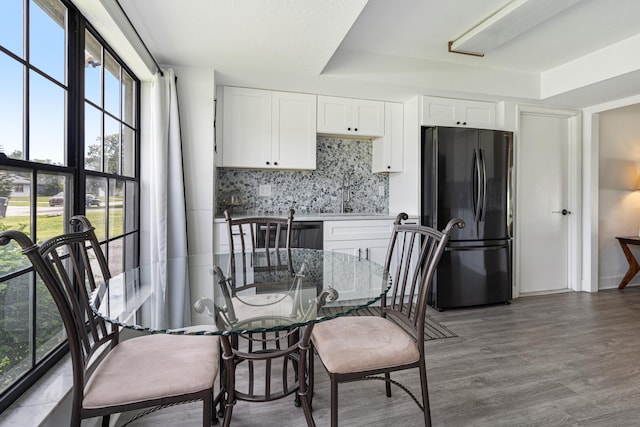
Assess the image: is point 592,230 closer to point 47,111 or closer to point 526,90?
point 526,90

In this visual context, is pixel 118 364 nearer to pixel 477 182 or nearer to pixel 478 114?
pixel 477 182

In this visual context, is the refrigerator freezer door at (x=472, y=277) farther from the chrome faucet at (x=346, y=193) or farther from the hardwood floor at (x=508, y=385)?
the chrome faucet at (x=346, y=193)

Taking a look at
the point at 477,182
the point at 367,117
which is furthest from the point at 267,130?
the point at 477,182

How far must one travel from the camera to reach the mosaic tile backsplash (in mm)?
3539

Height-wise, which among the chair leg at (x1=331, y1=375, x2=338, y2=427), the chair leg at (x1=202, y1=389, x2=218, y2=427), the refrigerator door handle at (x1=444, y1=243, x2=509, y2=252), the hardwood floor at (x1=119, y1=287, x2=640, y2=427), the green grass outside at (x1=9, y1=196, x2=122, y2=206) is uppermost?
the green grass outside at (x1=9, y1=196, x2=122, y2=206)

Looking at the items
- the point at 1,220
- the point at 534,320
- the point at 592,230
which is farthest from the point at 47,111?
the point at 592,230

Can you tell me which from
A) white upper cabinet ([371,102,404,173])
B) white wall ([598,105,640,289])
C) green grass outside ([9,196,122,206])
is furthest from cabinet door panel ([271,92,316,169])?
white wall ([598,105,640,289])

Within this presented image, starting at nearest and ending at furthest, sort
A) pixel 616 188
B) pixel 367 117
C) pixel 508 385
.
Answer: pixel 508 385
pixel 367 117
pixel 616 188

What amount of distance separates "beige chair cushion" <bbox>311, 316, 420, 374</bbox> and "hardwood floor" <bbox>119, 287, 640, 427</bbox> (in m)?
0.49

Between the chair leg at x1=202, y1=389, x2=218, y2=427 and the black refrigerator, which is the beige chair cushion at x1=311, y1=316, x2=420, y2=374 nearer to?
the chair leg at x1=202, y1=389, x2=218, y2=427

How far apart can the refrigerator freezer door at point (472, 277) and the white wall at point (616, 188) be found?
184cm

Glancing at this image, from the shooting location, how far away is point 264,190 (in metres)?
3.62

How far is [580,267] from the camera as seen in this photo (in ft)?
13.3

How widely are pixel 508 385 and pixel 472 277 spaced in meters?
1.52
